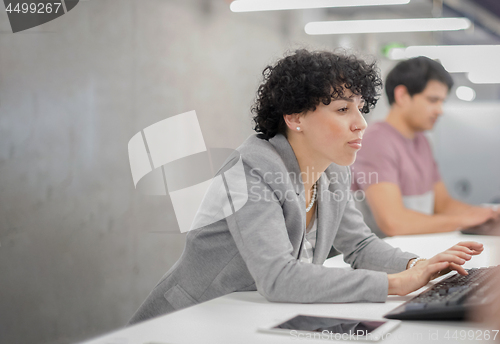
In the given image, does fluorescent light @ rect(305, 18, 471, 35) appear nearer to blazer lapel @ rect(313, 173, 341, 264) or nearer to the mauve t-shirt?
the mauve t-shirt

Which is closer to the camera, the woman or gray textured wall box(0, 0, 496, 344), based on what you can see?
the woman

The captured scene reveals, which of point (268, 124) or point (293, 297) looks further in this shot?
point (268, 124)

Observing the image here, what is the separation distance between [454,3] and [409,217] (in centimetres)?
295

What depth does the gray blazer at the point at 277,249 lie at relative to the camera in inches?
37.0

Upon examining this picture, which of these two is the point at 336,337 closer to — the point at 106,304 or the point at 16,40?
the point at 16,40

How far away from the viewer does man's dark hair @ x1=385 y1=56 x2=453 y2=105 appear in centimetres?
247

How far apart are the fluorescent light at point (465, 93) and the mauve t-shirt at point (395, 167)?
2325 mm

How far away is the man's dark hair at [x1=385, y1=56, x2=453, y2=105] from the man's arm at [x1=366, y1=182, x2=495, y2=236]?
0.57m

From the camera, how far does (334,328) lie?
2.51 ft

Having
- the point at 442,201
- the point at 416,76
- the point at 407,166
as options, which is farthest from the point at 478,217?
the point at 416,76

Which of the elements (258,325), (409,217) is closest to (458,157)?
(409,217)

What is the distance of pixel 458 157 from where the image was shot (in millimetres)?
2525

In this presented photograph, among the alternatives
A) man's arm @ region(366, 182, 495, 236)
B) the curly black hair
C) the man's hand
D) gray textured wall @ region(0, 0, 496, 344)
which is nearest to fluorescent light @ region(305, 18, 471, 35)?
gray textured wall @ region(0, 0, 496, 344)

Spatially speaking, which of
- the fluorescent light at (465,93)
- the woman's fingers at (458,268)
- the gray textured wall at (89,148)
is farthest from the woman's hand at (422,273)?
the fluorescent light at (465,93)
